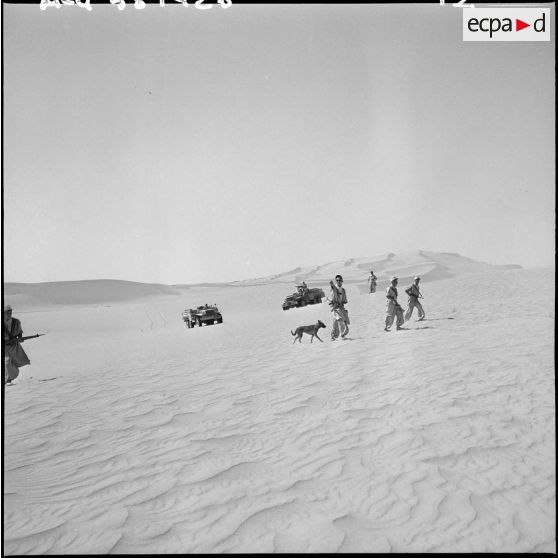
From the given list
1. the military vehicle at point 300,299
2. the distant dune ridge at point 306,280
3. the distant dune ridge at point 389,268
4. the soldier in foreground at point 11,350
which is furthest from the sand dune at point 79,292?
the soldier in foreground at point 11,350

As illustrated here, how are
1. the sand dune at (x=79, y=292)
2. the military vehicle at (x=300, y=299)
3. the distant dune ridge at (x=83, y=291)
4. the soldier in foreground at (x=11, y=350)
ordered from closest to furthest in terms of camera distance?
1. the soldier in foreground at (x=11, y=350)
2. the military vehicle at (x=300, y=299)
3. the sand dune at (x=79, y=292)
4. the distant dune ridge at (x=83, y=291)

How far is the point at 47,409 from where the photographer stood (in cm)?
552

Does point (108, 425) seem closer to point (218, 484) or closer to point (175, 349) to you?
point (218, 484)

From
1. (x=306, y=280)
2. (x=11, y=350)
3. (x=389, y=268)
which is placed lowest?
(x=11, y=350)

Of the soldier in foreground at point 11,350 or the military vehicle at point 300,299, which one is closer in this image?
Result: the soldier in foreground at point 11,350

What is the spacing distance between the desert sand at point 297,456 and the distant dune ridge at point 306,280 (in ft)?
141

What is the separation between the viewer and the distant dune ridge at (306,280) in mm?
55406

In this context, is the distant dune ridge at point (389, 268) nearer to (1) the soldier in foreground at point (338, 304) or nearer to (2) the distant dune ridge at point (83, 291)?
(2) the distant dune ridge at point (83, 291)

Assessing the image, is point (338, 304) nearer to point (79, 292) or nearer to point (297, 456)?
point (297, 456)

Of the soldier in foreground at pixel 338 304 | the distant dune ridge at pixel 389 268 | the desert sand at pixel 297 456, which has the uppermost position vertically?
the distant dune ridge at pixel 389 268

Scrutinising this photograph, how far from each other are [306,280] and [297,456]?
193 ft

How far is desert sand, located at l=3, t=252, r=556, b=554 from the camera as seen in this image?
2.78m

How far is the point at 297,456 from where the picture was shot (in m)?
3.57

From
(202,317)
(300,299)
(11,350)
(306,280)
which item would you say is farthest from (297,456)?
(306,280)
